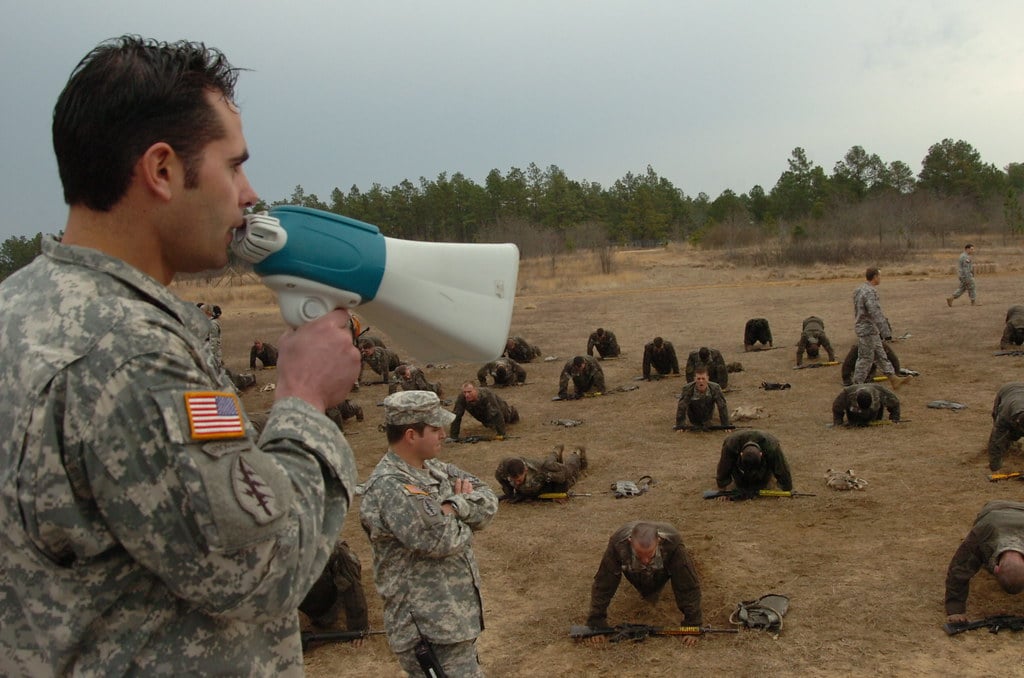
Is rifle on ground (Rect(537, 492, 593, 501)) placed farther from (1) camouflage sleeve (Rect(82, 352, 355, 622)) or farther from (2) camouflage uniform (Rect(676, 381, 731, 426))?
(1) camouflage sleeve (Rect(82, 352, 355, 622))

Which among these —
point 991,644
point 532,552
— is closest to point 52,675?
point 991,644

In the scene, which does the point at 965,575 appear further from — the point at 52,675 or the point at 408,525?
the point at 52,675

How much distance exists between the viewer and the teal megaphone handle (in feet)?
5.46

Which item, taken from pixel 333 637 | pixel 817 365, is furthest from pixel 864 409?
pixel 333 637

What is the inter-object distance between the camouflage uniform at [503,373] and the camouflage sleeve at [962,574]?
1218 centimetres

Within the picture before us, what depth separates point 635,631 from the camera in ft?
22.5

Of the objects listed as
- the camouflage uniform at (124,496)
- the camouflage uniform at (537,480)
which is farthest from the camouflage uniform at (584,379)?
the camouflage uniform at (124,496)

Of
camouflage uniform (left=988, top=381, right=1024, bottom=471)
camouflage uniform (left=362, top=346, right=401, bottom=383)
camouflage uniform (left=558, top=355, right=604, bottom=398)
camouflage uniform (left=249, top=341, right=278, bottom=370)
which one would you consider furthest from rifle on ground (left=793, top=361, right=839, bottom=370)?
camouflage uniform (left=249, top=341, right=278, bottom=370)

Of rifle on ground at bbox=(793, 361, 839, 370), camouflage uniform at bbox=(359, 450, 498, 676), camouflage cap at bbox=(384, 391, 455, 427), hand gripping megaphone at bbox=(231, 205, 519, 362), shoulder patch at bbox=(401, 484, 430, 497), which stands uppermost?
hand gripping megaphone at bbox=(231, 205, 519, 362)

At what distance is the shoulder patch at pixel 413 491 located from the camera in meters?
4.02

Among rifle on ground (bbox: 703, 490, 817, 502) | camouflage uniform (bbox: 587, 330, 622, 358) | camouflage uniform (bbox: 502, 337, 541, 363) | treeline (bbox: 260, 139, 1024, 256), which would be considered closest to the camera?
rifle on ground (bbox: 703, 490, 817, 502)

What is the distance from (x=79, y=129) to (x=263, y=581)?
723 millimetres

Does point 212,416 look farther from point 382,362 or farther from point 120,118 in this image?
point 382,362

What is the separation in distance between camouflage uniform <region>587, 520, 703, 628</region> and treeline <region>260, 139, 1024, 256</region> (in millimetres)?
45188
